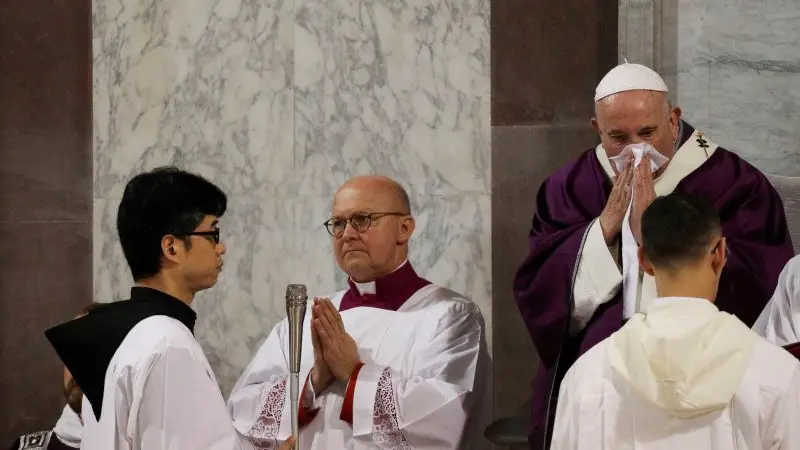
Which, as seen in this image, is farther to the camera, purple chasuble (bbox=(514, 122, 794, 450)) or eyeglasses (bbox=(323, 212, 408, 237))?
eyeglasses (bbox=(323, 212, 408, 237))

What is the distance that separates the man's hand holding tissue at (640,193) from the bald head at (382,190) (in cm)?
112

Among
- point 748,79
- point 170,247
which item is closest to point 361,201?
point 170,247

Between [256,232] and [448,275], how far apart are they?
→ 100 centimetres

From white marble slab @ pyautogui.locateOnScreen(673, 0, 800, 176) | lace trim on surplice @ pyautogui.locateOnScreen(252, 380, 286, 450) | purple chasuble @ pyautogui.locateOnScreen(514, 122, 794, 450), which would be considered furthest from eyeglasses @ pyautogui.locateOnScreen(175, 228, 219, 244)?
white marble slab @ pyautogui.locateOnScreen(673, 0, 800, 176)

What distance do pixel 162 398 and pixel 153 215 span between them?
23.0 inches

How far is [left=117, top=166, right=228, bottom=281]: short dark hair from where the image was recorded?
3531 mm

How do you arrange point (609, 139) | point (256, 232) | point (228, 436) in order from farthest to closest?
point (256, 232) → point (609, 139) → point (228, 436)

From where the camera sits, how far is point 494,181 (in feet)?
18.8

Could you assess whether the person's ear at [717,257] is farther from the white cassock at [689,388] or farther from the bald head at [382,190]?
the bald head at [382,190]

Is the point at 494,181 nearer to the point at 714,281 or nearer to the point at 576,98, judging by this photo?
the point at 576,98

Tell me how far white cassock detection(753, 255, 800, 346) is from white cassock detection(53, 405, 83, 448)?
2.59m

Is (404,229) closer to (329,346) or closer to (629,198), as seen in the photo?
(329,346)

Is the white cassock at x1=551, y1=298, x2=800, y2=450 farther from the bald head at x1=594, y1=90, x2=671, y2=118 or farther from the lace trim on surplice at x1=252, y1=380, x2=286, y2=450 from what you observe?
the lace trim on surplice at x1=252, y1=380, x2=286, y2=450

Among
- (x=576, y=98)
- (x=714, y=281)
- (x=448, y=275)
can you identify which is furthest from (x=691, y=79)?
(x=714, y=281)
